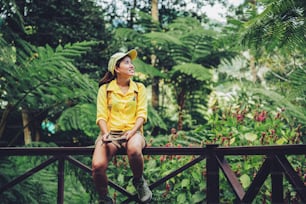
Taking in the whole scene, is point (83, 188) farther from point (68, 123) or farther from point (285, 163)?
point (285, 163)

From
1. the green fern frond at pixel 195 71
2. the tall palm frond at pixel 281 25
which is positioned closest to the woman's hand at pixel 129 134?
the tall palm frond at pixel 281 25

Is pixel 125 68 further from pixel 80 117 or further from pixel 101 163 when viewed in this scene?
pixel 80 117

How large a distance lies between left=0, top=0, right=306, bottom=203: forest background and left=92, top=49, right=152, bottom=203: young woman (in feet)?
3.65

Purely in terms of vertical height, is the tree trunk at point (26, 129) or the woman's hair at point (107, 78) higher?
the woman's hair at point (107, 78)

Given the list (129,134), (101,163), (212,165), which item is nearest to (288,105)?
(212,165)

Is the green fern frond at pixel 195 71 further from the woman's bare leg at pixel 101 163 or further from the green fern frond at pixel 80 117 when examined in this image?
the woman's bare leg at pixel 101 163

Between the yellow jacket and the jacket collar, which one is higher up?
the jacket collar

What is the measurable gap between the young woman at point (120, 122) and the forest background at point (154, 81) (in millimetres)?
1111

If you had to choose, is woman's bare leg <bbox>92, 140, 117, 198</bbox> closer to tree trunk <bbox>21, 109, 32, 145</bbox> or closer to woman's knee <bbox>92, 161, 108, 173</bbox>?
woman's knee <bbox>92, 161, 108, 173</bbox>

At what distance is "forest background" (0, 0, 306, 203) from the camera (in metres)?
3.99

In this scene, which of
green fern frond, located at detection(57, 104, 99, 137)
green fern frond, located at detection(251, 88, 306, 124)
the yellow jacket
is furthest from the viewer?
green fern frond, located at detection(57, 104, 99, 137)

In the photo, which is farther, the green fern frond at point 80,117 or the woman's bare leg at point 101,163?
the green fern frond at point 80,117

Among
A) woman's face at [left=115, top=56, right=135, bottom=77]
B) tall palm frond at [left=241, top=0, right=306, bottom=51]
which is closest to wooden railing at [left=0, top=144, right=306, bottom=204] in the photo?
woman's face at [left=115, top=56, right=135, bottom=77]

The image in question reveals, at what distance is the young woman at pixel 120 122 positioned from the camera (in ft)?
7.81
